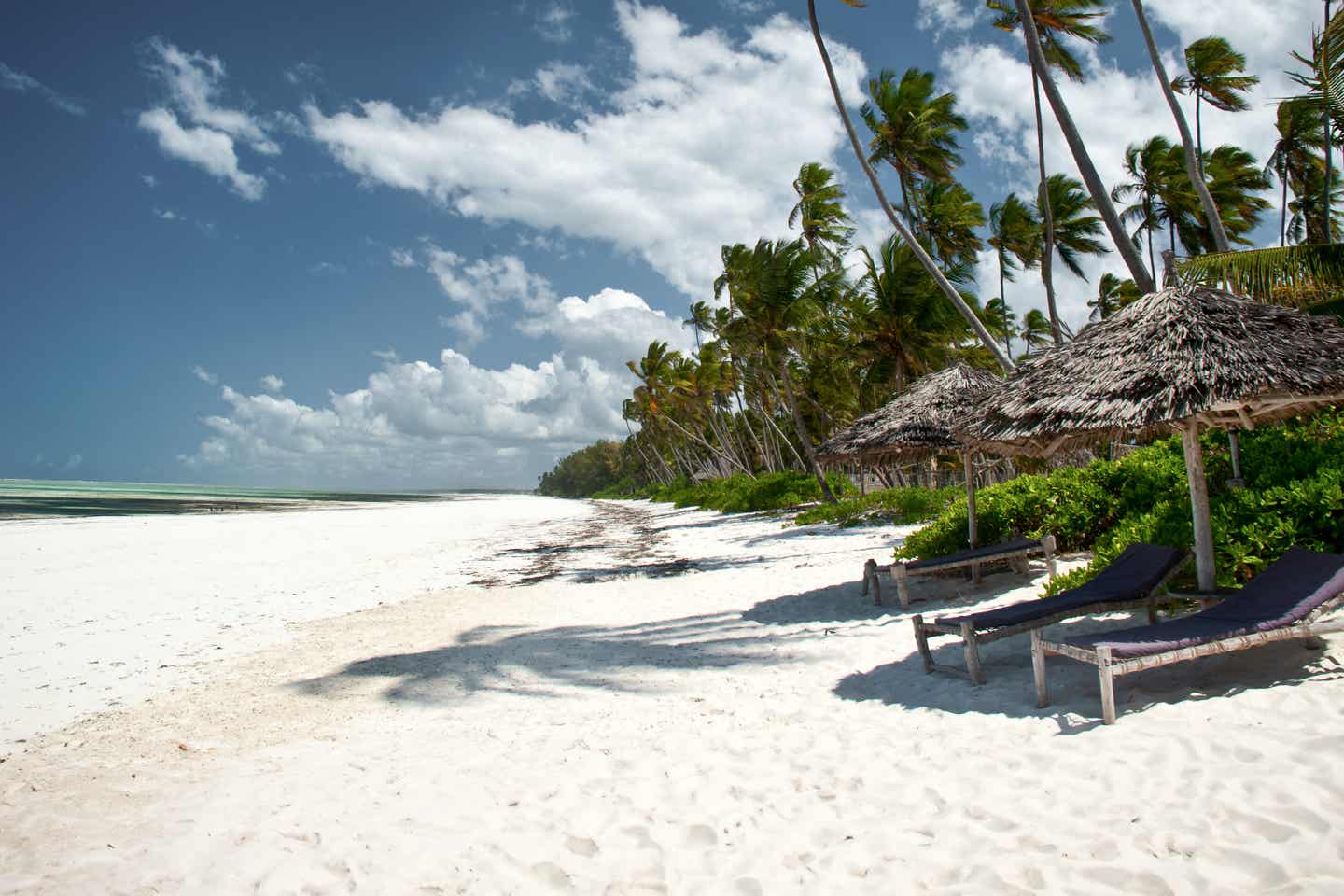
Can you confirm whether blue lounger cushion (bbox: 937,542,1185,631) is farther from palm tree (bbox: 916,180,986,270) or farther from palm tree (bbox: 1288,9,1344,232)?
palm tree (bbox: 916,180,986,270)

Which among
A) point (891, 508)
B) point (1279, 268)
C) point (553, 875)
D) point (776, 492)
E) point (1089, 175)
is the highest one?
point (1089, 175)

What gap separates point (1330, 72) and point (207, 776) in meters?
11.0

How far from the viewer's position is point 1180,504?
6641 mm

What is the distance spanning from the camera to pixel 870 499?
15.7m

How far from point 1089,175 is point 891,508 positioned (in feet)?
26.0

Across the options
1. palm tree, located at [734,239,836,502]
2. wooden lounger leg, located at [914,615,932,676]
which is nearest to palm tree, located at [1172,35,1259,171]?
palm tree, located at [734,239,836,502]

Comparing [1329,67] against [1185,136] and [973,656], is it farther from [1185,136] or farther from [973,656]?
[973,656]

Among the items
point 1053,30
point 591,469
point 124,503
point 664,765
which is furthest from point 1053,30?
point 591,469

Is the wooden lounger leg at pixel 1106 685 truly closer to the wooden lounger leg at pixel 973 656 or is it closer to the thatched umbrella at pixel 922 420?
the wooden lounger leg at pixel 973 656

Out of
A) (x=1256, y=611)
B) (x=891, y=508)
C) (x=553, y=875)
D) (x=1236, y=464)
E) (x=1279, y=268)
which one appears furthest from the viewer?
(x=891, y=508)

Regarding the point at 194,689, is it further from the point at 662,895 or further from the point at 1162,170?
the point at 1162,170

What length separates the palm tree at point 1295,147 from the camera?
57.0 feet

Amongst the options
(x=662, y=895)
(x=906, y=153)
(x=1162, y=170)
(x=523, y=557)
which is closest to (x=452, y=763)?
(x=662, y=895)

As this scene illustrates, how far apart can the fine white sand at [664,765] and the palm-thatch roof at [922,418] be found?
6.36 feet
